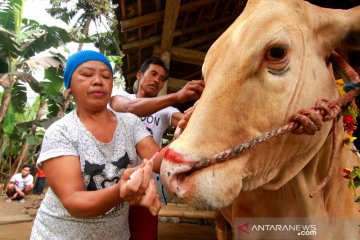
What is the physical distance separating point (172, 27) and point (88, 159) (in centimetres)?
311

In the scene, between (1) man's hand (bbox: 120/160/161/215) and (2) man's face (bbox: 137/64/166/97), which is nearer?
(1) man's hand (bbox: 120/160/161/215)

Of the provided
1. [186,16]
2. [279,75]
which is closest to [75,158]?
[279,75]

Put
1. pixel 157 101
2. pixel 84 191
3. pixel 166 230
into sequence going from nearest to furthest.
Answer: pixel 84 191
pixel 157 101
pixel 166 230

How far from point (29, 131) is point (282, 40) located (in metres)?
12.2

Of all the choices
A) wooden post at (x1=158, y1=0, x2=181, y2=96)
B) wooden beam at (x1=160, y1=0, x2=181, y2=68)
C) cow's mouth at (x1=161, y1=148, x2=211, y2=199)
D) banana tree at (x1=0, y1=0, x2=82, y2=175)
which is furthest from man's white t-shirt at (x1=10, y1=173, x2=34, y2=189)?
cow's mouth at (x1=161, y1=148, x2=211, y2=199)

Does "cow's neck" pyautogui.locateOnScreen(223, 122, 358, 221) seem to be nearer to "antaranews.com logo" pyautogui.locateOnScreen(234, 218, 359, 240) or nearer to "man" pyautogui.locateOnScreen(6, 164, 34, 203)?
"antaranews.com logo" pyautogui.locateOnScreen(234, 218, 359, 240)

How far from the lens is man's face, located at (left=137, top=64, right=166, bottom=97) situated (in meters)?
3.33

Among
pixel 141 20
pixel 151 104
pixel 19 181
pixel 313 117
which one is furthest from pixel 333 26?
pixel 19 181

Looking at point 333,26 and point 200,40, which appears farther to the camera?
point 200,40

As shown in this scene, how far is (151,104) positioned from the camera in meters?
2.63

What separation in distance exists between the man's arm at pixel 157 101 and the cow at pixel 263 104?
1.48 ft

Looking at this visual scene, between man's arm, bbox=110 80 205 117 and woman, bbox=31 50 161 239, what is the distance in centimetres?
33

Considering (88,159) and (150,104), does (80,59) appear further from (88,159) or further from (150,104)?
(150,104)

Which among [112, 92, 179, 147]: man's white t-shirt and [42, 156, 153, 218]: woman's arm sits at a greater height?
[112, 92, 179, 147]: man's white t-shirt
